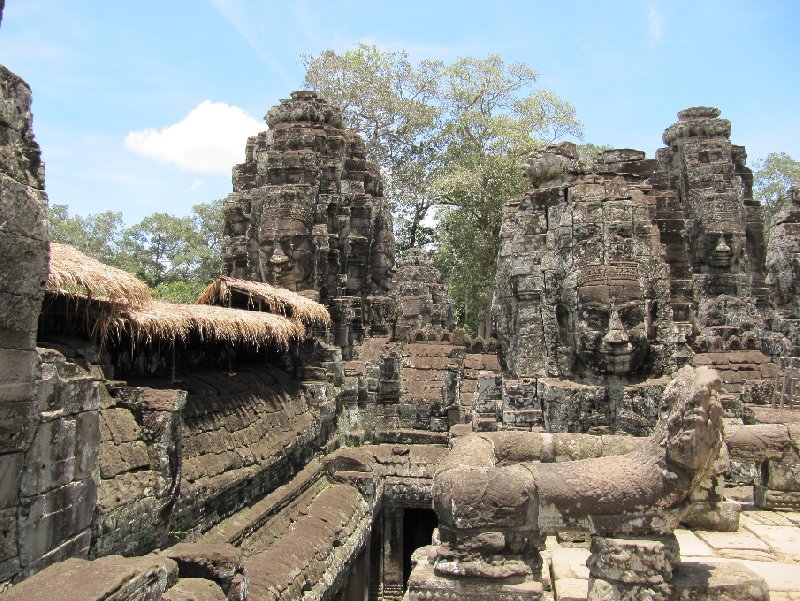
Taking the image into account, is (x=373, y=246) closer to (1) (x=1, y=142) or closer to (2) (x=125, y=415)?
(2) (x=125, y=415)

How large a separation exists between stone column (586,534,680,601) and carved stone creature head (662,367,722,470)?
1.61 feet

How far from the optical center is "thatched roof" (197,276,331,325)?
34.5ft

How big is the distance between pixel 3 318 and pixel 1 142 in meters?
0.98

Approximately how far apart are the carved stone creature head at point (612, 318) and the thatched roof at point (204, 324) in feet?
13.7

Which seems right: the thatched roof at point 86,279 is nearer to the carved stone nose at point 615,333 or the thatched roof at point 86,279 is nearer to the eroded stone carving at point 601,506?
the eroded stone carving at point 601,506

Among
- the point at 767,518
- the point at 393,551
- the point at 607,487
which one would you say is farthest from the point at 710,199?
the point at 607,487

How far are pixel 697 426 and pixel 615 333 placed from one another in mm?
3401

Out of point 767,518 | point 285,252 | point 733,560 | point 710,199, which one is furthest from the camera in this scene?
point 710,199

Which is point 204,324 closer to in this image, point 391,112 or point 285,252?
point 285,252

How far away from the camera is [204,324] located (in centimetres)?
789

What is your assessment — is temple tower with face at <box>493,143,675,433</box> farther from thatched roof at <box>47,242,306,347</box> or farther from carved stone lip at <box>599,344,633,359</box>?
thatched roof at <box>47,242,306,347</box>

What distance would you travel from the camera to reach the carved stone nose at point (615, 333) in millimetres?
7031

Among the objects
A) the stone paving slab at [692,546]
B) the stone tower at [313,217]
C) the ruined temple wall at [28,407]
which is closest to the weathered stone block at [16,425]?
the ruined temple wall at [28,407]

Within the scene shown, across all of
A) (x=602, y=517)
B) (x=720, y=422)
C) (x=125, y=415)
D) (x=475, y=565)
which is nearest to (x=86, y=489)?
(x=125, y=415)
